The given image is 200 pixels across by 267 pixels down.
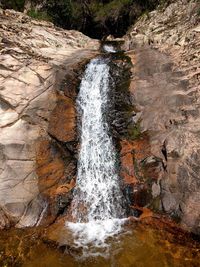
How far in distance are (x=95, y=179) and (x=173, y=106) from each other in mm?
4739

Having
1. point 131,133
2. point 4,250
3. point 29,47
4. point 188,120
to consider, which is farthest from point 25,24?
point 4,250

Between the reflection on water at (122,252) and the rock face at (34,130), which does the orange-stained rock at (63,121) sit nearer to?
the rock face at (34,130)

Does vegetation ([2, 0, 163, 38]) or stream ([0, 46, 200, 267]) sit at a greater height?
vegetation ([2, 0, 163, 38])

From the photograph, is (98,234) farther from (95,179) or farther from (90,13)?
(90,13)

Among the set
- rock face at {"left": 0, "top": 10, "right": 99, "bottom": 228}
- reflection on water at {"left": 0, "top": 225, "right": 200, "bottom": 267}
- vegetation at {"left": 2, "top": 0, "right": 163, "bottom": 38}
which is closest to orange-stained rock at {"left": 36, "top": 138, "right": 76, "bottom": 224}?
rock face at {"left": 0, "top": 10, "right": 99, "bottom": 228}

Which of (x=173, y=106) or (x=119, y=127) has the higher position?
(x=173, y=106)

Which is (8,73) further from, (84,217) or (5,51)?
(84,217)

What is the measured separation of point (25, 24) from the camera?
22.0 m

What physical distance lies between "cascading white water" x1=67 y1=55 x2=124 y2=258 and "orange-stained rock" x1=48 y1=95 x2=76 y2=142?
539mm

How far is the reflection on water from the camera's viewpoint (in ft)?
33.9

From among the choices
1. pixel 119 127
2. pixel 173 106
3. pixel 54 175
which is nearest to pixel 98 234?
pixel 54 175

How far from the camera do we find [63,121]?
15.4 meters

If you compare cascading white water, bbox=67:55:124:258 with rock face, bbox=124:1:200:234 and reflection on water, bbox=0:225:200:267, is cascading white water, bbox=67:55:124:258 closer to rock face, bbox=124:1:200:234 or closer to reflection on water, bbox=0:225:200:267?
reflection on water, bbox=0:225:200:267

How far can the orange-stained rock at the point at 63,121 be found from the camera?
1491 cm
